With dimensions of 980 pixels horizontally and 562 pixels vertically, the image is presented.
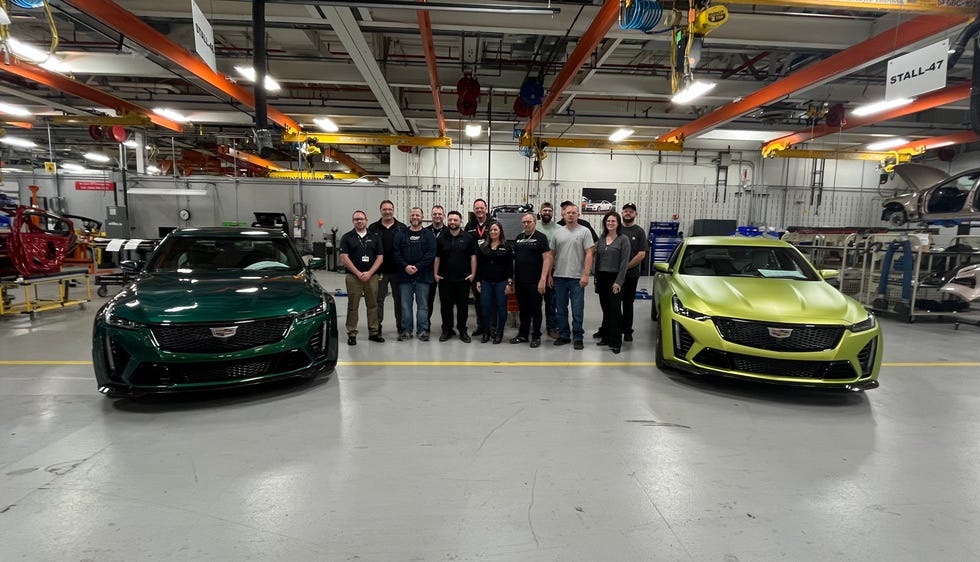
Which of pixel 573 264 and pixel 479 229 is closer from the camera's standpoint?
pixel 573 264

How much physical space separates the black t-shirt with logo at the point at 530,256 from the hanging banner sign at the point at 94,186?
47.6ft

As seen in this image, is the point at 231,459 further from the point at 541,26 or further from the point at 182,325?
the point at 541,26

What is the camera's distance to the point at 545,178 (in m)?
13.5

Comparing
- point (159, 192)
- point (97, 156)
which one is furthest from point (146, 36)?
point (97, 156)

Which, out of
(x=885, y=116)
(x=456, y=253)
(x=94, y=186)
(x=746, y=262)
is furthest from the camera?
(x=94, y=186)

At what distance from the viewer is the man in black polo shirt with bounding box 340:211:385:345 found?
4777 mm

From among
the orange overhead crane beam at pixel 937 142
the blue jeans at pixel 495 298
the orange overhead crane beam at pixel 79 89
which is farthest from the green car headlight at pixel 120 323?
the orange overhead crane beam at pixel 937 142

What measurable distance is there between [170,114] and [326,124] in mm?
3768

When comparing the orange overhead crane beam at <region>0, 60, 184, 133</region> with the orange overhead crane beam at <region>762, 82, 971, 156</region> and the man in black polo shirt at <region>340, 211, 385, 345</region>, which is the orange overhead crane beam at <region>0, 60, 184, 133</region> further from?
the orange overhead crane beam at <region>762, 82, 971, 156</region>

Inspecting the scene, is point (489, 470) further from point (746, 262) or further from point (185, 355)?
point (746, 262)

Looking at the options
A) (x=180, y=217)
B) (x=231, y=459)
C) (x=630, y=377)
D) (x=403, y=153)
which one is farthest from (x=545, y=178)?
(x=231, y=459)

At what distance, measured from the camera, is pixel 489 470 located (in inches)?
92.7

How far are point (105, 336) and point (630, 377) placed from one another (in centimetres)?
408

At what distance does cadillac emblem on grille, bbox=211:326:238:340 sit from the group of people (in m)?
1.89
